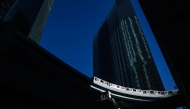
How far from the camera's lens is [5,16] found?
68.6 meters

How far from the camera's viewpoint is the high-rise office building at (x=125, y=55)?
253ft

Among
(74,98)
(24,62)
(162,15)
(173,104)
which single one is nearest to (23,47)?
(24,62)

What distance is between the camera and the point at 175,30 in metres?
7.08

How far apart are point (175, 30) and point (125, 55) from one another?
91074 mm

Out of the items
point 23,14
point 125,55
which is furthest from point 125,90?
point 23,14

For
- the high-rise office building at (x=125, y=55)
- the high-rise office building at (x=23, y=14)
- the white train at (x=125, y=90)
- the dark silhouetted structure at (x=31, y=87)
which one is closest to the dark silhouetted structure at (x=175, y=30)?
the dark silhouetted structure at (x=31, y=87)

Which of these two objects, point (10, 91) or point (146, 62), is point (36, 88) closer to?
point (10, 91)

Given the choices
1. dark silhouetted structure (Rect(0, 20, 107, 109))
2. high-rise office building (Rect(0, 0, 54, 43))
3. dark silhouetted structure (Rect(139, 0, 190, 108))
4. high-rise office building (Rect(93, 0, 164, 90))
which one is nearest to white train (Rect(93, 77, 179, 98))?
dark silhouetted structure (Rect(0, 20, 107, 109))

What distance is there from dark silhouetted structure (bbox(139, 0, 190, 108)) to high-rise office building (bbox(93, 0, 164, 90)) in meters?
69.7

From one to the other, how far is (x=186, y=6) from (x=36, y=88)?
35.2 feet

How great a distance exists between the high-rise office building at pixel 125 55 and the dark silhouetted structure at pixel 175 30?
229ft

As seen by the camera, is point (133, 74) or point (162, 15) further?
point (133, 74)

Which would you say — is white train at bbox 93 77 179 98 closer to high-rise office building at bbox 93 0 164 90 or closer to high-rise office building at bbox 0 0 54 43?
high-rise office building at bbox 93 0 164 90

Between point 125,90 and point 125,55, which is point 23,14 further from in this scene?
point 125,90
